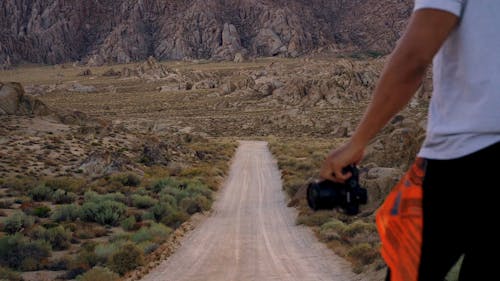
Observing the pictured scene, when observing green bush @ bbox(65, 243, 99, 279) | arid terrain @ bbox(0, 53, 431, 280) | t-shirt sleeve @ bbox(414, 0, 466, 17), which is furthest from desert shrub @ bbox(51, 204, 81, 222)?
t-shirt sleeve @ bbox(414, 0, 466, 17)

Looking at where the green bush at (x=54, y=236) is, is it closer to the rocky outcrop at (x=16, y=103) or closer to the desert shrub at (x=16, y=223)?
the desert shrub at (x=16, y=223)

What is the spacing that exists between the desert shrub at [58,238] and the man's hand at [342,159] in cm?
992

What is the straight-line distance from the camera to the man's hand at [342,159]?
2.04m

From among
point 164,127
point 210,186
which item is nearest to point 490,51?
point 210,186

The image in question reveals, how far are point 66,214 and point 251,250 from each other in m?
5.54

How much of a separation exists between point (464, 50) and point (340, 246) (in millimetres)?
8958

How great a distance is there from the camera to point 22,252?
32.0 feet

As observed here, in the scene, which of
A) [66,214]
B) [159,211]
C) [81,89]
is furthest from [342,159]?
[81,89]

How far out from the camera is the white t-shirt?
180cm

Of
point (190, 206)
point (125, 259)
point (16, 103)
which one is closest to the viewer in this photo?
point (125, 259)

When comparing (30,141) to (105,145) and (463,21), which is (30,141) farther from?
(463,21)

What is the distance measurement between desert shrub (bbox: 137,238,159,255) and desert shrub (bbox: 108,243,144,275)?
0.65 m

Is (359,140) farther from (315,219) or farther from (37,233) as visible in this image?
(315,219)

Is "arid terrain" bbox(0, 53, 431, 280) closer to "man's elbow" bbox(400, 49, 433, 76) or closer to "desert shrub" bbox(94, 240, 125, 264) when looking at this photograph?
"desert shrub" bbox(94, 240, 125, 264)
